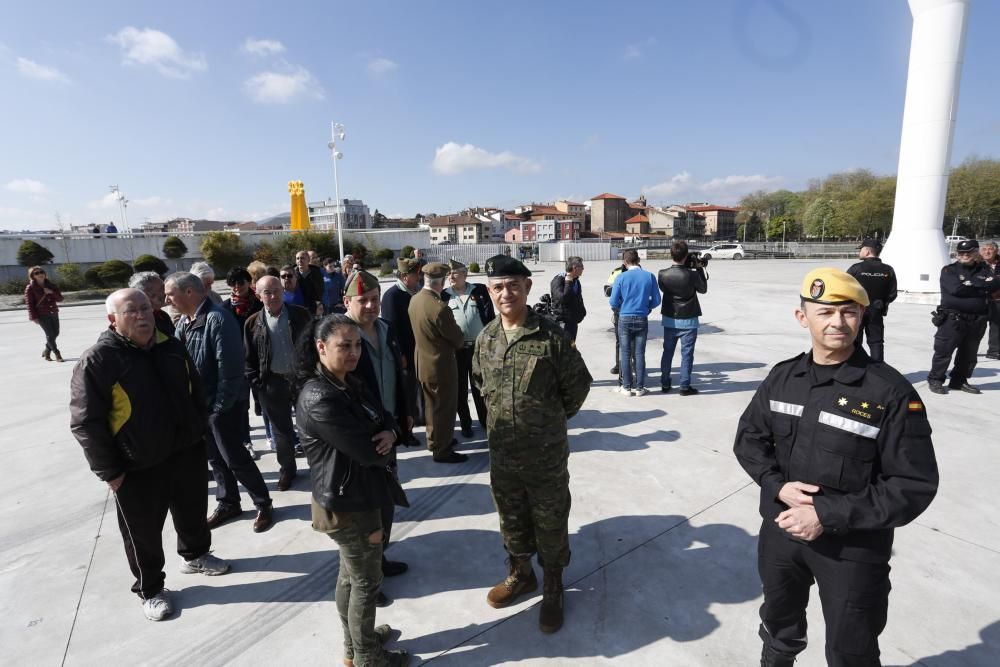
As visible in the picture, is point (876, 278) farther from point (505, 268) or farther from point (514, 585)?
point (514, 585)

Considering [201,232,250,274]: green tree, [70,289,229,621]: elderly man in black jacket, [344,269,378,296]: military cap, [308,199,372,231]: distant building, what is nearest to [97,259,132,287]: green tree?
[201,232,250,274]: green tree

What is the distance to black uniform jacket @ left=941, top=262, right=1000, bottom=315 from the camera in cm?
539

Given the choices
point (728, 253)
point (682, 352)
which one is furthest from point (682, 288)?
point (728, 253)

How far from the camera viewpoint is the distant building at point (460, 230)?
87.4m

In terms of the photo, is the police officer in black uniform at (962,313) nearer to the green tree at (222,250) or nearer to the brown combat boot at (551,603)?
the brown combat boot at (551,603)

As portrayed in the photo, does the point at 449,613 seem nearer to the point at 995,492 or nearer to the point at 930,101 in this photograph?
the point at 995,492

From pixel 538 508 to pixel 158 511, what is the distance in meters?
2.20

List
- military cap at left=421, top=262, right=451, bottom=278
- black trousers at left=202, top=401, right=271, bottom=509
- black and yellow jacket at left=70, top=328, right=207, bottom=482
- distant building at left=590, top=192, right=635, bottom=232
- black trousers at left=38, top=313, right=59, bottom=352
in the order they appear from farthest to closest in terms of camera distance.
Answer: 1. distant building at left=590, top=192, right=635, bottom=232
2. black trousers at left=38, top=313, right=59, bottom=352
3. military cap at left=421, top=262, right=451, bottom=278
4. black trousers at left=202, top=401, right=271, bottom=509
5. black and yellow jacket at left=70, top=328, right=207, bottom=482

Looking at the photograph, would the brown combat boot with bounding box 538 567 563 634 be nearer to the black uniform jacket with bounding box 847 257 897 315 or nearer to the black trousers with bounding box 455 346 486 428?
the black trousers with bounding box 455 346 486 428

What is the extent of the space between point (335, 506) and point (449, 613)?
1094 millimetres

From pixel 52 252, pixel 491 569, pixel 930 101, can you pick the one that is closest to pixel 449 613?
pixel 491 569

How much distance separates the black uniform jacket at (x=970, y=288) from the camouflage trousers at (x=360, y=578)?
691cm

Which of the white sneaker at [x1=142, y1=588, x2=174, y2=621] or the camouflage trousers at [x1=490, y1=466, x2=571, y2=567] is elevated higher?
the camouflage trousers at [x1=490, y1=466, x2=571, y2=567]

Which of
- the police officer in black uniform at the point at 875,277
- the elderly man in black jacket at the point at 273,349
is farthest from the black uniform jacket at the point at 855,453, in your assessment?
the police officer in black uniform at the point at 875,277
